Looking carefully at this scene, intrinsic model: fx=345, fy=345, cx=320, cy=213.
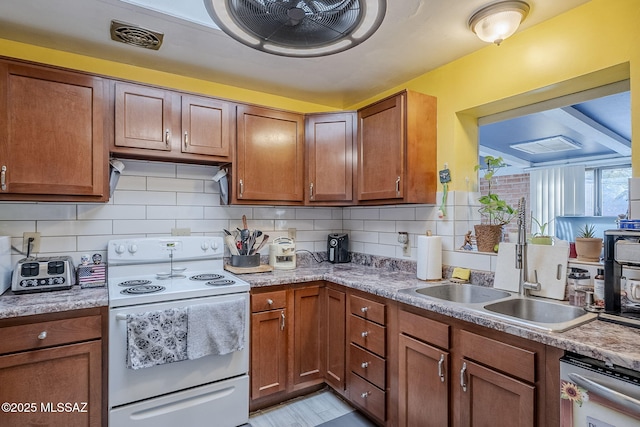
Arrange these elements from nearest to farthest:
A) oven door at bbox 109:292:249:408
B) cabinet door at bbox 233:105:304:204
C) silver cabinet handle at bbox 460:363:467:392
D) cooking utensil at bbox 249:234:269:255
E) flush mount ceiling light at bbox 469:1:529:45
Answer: silver cabinet handle at bbox 460:363:467:392 → flush mount ceiling light at bbox 469:1:529:45 → oven door at bbox 109:292:249:408 → cabinet door at bbox 233:105:304:204 → cooking utensil at bbox 249:234:269:255

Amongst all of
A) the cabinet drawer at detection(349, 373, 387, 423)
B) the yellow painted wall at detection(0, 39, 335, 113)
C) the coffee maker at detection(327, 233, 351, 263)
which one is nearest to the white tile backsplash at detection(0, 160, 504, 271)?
the coffee maker at detection(327, 233, 351, 263)

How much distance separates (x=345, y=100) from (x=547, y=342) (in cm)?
240

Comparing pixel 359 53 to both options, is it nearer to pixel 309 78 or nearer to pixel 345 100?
pixel 309 78

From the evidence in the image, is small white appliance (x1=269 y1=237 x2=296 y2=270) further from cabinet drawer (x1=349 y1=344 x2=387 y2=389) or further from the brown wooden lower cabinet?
the brown wooden lower cabinet

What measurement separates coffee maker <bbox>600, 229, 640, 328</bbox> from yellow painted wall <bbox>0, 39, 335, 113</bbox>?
2.36 meters

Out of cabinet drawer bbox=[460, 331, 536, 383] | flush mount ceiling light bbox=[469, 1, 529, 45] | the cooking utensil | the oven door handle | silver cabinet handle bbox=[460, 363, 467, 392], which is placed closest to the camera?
the oven door handle

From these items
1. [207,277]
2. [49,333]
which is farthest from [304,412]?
[49,333]

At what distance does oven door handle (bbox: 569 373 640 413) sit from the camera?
1015mm

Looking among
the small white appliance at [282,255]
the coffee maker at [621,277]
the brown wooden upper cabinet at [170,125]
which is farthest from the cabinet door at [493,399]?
the brown wooden upper cabinet at [170,125]

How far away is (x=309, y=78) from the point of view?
254 centimetres

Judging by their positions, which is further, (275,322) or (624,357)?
(275,322)

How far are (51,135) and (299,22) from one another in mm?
1500

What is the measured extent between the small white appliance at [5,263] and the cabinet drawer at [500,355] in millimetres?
2320

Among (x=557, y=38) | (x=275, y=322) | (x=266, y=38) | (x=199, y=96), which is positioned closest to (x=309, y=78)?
(x=199, y=96)
